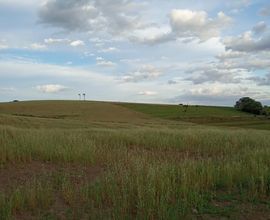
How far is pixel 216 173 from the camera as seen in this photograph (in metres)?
8.70

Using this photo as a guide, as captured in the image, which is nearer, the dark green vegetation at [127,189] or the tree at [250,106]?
the dark green vegetation at [127,189]

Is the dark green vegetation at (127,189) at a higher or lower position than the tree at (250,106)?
lower

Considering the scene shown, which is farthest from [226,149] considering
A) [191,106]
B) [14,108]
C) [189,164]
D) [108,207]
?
[191,106]

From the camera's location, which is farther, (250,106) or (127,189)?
(250,106)

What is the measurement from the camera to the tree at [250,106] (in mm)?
105500

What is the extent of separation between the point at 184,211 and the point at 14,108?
7896 cm

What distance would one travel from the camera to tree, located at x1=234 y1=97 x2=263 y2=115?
10550cm

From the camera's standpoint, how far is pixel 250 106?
4198 inches

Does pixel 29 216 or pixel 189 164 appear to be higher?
pixel 189 164

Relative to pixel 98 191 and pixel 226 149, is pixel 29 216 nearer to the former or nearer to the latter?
pixel 98 191

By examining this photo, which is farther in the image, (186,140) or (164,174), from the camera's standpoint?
(186,140)

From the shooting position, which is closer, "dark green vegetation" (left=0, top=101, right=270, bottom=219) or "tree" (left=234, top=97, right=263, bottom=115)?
"dark green vegetation" (left=0, top=101, right=270, bottom=219)

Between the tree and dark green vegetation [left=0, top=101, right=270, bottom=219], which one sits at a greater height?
the tree

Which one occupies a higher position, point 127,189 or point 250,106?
point 250,106
